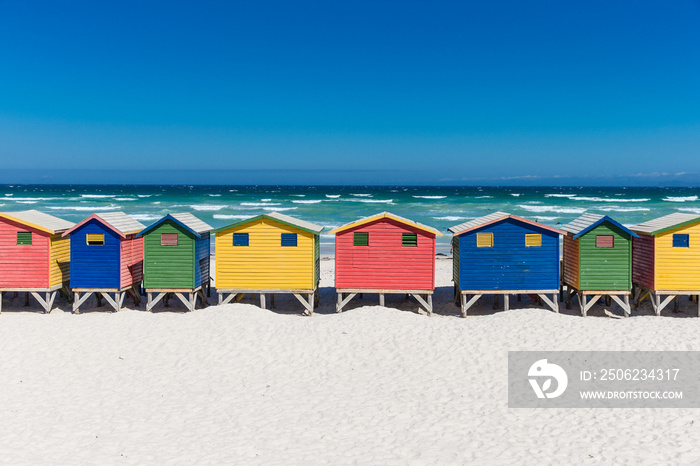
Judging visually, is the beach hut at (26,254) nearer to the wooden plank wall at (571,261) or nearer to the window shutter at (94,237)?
the window shutter at (94,237)

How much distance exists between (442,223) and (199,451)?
152 feet

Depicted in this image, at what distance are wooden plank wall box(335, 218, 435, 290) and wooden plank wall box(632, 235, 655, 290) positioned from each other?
6.94 metres

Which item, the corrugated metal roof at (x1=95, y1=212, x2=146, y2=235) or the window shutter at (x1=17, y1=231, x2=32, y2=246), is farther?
the window shutter at (x1=17, y1=231, x2=32, y2=246)

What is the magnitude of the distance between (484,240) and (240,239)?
8034 millimetres

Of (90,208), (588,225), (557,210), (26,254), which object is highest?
(588,225)

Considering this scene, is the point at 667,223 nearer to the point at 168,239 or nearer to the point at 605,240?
the point at 605,240

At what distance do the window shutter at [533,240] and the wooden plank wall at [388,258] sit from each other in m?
3.06

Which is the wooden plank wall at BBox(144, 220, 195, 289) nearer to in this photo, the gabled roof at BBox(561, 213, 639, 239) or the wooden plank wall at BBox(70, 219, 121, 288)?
the wooden plank wall at BBox(70, 219, 121, 288)

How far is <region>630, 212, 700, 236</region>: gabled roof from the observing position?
16453 mm

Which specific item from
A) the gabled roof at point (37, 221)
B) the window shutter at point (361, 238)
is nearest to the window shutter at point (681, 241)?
the window shutter at point (361, 238)

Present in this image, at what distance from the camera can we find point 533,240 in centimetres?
1702

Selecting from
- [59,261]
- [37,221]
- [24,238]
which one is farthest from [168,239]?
[24,238]

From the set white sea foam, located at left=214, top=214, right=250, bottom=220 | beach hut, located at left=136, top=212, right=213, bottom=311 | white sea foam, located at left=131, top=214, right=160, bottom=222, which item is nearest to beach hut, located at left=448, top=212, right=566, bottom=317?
beach hut, located at left=136, top=212, right=213, bottom=311

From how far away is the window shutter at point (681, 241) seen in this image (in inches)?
652
